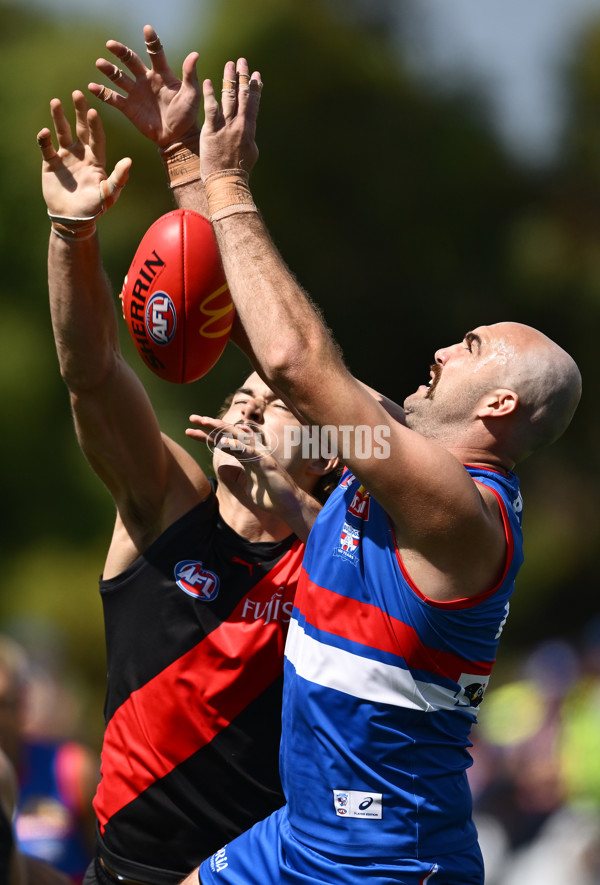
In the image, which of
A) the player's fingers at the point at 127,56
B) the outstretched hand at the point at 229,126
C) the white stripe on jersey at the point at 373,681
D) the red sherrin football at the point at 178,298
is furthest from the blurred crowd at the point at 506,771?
the outstretched hand at the point at 229,126

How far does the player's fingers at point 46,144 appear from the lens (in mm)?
3682

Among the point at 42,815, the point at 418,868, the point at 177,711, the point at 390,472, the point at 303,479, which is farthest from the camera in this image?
the point at 42,815

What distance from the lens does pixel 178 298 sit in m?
3.63

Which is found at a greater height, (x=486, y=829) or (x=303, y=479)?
(x=303, y=479)

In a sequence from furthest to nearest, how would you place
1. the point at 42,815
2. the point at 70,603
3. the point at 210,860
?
the point at 70,603 < the point at 42,815 < the point at 210,860

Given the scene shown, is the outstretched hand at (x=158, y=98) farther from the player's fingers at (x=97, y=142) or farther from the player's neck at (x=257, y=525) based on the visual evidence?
the player's neck at (x=257, y=525)

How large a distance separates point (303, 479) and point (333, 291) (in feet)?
36.5

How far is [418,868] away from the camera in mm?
3061

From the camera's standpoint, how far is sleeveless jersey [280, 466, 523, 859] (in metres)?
3.08

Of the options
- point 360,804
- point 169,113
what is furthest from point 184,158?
point 360,804

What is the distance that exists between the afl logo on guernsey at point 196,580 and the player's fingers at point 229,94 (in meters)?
1.61

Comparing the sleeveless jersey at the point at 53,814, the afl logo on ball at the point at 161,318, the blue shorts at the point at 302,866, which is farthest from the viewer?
the sleeveless jersey at the point at 53,814

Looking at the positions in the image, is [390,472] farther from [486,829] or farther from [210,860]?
[486,829]

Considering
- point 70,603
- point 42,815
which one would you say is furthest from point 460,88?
point 42,815
